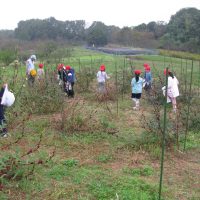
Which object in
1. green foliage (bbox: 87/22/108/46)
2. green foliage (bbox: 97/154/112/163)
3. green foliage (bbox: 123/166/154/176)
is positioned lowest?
green foliage (bbox: 123/166/154/176)

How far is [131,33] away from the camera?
148ft

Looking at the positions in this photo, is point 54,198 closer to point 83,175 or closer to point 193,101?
point 83,175

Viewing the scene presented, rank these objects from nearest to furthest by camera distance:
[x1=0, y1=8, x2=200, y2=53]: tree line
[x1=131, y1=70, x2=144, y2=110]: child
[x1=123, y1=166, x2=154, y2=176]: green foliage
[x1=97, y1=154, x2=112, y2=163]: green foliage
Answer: [x1=123, y1=166, x2=154, y2=176]: green foliage, [x1=97, y1=154, x2=112, y2=163]: green foliage, [x1=131, y1=70, x2=144, y2=110]: child, [x1=0, y1=8, x2=200, y2=53]: tree line

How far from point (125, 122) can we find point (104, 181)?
3.63m

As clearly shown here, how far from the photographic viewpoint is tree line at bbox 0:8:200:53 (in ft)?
117

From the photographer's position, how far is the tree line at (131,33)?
117 feet

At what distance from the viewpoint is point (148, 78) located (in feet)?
38.4

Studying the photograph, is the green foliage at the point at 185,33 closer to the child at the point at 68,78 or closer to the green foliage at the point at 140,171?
the child at the point at 68,78

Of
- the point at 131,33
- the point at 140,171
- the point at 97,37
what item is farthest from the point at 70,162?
the point at 131,33

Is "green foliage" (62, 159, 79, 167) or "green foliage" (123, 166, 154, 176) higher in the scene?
"green foliage" (62, 159, 79, 167)

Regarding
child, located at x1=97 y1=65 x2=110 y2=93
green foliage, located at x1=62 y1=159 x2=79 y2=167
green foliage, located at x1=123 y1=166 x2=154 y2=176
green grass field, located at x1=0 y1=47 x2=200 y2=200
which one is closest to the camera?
green grass field, located at x1=0 y1=47 x2=200 y2=200

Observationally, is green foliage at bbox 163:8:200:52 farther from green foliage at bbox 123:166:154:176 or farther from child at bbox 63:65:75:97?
green foliage at bbox 123:166:154:176

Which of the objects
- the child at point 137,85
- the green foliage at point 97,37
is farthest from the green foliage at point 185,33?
the child at point 137,85

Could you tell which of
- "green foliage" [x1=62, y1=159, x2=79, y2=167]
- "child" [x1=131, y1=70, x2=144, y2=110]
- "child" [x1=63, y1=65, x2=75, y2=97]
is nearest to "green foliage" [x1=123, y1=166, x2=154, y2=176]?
"green foliage" [x1=62, y1=159, x2=79, y2=167]
